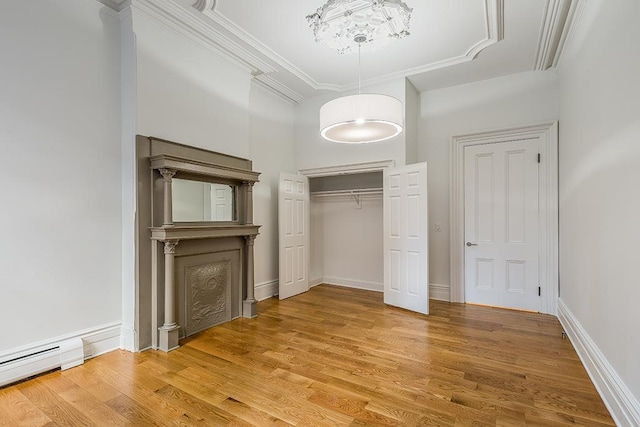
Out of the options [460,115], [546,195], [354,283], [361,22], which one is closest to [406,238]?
[354,283]

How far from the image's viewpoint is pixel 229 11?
307cm

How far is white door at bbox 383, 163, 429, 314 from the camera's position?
3.99 meters

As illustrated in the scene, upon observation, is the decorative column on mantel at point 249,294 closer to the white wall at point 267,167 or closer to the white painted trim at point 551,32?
the white wall at point 267,167

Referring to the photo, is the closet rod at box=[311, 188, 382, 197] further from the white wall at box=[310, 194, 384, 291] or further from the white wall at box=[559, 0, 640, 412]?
the white wall at box=[559, 0, 640, 412]

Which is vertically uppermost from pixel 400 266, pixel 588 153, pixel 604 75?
pixel 604 75

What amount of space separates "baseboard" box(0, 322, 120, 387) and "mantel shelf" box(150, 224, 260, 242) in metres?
0.96

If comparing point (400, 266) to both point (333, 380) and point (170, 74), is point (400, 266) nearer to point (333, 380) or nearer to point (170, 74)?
point (333, 380)

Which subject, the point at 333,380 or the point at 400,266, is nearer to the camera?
the point at 333,380

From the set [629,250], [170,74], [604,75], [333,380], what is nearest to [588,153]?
[604,75]

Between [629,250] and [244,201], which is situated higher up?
[244,201]

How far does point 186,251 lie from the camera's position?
326 cm

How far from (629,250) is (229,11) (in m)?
3.65

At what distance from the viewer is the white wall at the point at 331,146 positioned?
4410 millimetres

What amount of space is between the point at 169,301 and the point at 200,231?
2.37 feet
